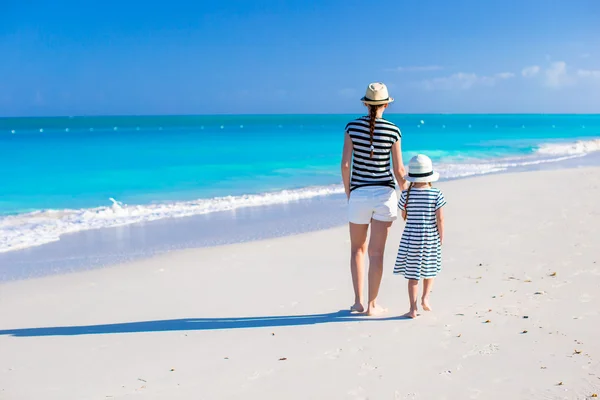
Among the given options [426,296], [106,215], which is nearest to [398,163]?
[426,296]

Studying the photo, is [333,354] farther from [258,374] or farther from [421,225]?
[421,225]

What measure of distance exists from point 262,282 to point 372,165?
2.07 metres

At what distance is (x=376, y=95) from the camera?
4.51 m

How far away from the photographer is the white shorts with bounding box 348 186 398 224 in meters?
4.63

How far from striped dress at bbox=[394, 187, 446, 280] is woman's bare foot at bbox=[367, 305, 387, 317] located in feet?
1.34

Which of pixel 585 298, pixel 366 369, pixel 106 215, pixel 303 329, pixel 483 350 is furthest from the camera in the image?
pixel 106 215

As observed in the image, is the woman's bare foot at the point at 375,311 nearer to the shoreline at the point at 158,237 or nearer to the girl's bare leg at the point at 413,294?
the girl's bare leg at the point at 413,294

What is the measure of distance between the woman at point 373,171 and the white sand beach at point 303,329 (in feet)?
2.29

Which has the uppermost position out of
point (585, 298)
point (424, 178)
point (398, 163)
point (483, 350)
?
point (398, 163)

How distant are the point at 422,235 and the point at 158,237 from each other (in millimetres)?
5402

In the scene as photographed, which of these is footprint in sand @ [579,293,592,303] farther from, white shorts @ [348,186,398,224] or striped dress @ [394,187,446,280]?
white shorts @ [348,186,398,224]

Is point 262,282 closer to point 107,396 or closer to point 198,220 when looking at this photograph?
point 107,396

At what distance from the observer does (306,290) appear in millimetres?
5781

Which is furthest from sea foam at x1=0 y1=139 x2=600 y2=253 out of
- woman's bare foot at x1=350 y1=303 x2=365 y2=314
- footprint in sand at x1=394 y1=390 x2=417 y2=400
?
footprint in sand at x1=394 y1=390 x2=417 y2=400
